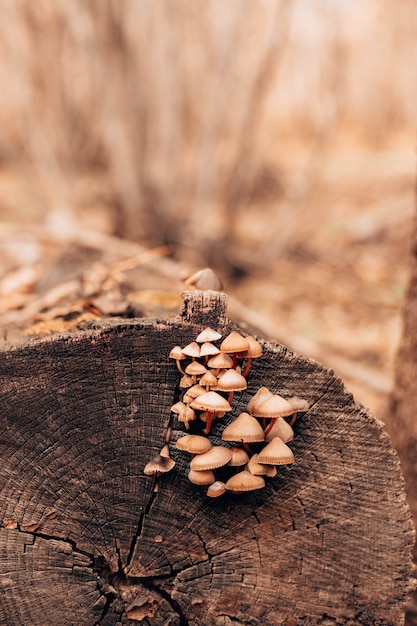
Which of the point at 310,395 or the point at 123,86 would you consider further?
the point at 123,86

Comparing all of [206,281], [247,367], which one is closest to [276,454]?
[247,367]

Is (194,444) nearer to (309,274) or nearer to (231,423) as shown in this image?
(231,423)

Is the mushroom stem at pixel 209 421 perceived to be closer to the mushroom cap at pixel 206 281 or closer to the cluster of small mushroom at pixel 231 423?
the cluster of small mushroom at pixel 231 423

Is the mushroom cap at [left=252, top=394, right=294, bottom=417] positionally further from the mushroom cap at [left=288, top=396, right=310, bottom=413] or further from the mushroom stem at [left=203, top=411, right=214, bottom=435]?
the mushroom stem at [left=203, top=411, right=214, bottom=435]

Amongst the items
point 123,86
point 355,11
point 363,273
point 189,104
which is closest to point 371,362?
point 363,273

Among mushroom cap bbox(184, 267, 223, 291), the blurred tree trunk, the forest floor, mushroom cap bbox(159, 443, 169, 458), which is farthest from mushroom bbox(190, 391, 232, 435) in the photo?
the blurred tree trunk

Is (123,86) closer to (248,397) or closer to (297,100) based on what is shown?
(297,100)
